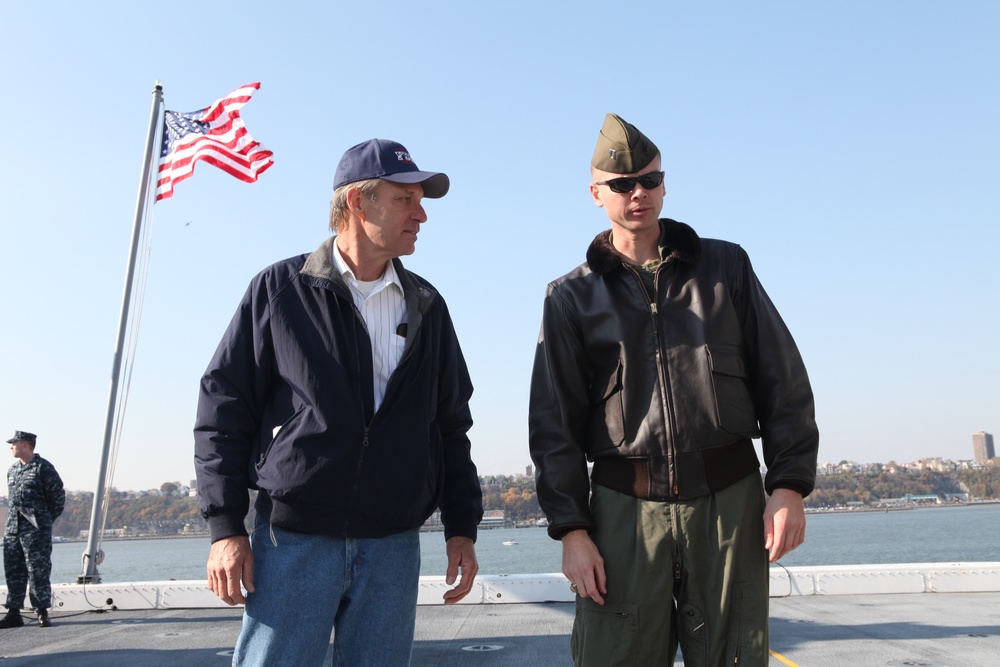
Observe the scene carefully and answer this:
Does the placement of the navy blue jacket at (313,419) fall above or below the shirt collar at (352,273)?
below

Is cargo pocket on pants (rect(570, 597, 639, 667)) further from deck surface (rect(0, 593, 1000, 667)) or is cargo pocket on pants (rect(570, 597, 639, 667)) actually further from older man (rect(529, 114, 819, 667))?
deck surface (rect(0, 593, 1000, 667))

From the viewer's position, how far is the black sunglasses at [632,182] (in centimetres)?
236

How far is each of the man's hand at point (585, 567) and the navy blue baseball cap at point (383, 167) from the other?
1102mm

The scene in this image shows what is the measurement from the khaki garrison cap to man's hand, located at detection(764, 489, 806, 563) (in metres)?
0.98

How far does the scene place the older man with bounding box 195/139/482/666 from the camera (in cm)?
209

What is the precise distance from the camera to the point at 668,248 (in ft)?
7.67

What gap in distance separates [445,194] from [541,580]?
5.32m

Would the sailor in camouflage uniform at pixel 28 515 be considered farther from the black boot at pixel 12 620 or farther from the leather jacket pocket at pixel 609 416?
the leather jacket pocket at pixel 609 416

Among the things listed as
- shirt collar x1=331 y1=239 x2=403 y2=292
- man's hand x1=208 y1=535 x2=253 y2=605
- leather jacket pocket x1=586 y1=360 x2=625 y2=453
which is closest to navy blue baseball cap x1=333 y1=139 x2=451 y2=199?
shirt collar x1=331 y1=239 x2=403 y2=292

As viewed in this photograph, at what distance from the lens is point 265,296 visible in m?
2.32

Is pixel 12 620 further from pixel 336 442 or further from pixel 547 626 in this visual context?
pixel 336 442

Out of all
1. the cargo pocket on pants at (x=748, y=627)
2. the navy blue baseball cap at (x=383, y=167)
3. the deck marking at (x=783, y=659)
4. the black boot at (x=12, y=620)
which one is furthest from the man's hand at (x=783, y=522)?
the black boot at (x=12, y=620)

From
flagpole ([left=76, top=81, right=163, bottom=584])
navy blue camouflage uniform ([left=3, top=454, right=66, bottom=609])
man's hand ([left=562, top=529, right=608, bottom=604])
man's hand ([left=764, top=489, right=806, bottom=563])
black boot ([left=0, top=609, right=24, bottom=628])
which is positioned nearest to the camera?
man's hand ([left=764, top=489, right=806, bottom=563])

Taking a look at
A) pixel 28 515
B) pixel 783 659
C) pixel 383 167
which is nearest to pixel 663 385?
pixel 383 167
